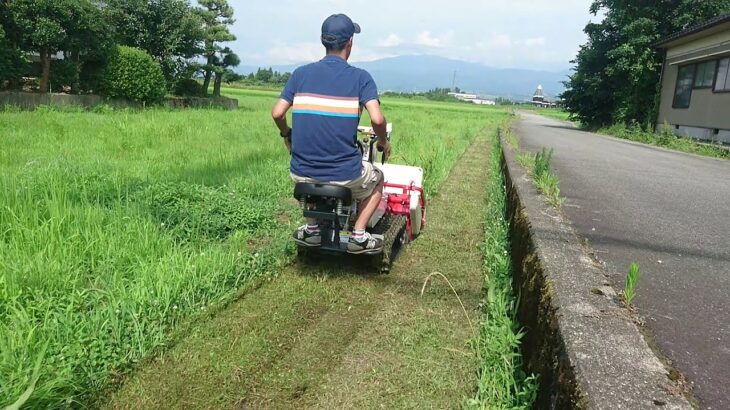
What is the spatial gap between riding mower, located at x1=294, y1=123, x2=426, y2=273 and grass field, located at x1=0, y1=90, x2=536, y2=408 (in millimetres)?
557

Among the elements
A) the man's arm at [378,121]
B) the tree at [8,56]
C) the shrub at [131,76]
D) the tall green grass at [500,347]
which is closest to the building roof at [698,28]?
the tall green grass at [500,347]

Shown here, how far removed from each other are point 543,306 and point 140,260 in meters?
2.43

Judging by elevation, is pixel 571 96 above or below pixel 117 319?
above

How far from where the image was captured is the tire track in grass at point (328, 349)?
86.9 inches

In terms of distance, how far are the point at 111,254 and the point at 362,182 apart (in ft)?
5.57

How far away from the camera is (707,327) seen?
2.35 meters

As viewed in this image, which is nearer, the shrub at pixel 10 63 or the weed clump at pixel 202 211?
the weed clump at pixel 202 211

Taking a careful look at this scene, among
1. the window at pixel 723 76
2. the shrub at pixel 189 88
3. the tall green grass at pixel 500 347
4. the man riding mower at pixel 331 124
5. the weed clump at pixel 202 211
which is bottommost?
the tall green grass at pixel 500 347

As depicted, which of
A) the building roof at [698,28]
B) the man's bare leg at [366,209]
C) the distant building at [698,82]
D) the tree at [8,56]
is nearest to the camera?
the man's bare leg at [366,209]

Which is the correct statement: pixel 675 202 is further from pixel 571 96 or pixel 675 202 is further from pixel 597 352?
pixel 571 96

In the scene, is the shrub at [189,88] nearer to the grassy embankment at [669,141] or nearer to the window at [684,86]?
the grassy embankment at [669,141]

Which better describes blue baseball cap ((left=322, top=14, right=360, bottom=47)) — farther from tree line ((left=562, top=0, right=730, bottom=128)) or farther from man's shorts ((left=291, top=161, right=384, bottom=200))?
tree line ((left=562, top=0, right=730, bottom=128))

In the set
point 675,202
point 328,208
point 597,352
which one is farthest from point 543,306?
point 675,202

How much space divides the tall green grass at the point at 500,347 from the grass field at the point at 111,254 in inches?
61.7
